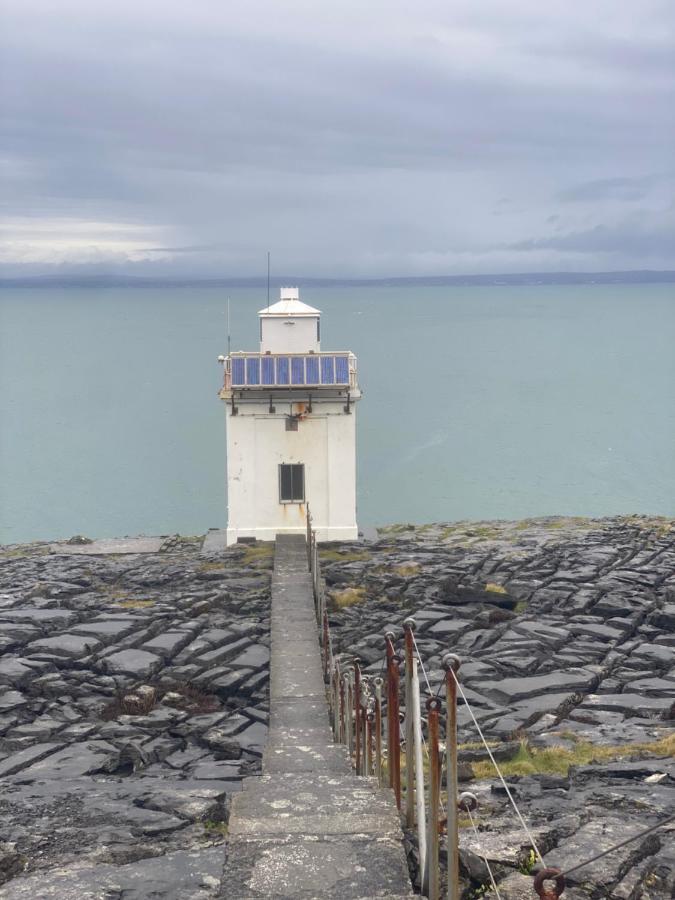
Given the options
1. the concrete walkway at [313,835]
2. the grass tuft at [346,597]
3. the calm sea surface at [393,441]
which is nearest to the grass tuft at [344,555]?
the grass tuft at [346,597]

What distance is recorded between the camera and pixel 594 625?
20250 millimetres

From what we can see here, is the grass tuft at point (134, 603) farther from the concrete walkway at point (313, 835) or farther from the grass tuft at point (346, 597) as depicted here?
the concrete walkway at point (313, 835)

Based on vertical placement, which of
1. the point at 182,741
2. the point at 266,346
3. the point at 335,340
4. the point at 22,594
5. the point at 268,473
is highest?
the point at 335,340

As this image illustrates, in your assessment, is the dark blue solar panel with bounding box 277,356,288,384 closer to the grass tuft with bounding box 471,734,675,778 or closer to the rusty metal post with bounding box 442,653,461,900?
the grass tuft with bounding box 471,734,675,778

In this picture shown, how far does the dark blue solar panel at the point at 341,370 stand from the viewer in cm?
2845

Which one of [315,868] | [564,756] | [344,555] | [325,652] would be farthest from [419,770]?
[344,555]

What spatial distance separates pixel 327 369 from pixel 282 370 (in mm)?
1096

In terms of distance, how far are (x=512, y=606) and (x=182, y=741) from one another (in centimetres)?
899

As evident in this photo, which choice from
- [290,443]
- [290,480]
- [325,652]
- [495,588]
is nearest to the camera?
[325,652]

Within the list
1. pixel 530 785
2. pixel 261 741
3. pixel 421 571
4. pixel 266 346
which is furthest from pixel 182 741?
pixel 266 346

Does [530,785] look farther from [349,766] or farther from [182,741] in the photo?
[182,741]

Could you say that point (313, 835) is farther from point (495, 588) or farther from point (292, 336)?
point (292, 336)

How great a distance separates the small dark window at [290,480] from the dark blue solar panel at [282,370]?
A: 209cm

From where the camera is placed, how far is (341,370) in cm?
2850
